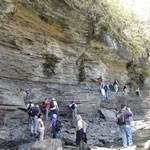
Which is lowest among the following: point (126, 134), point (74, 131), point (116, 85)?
point (74, 131)

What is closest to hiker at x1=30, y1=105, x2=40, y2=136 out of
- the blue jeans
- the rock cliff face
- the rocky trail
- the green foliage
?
the rocky trail

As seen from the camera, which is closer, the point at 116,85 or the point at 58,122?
the point at 58,122

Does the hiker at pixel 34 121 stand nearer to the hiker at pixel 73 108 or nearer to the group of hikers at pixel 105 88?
the hiker at pixel 73 108

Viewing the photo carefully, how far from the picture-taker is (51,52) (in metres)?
22.6

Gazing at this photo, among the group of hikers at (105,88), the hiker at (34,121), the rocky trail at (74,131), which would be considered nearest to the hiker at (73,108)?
the rocky trail at (74,131)

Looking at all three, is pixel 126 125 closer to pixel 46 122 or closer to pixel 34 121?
pixel 34 121

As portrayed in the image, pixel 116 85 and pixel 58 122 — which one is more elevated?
pixel 116 85

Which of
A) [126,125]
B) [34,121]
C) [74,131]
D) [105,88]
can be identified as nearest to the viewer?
[126,125]

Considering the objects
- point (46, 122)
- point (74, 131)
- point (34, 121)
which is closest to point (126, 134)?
point (34, 121)

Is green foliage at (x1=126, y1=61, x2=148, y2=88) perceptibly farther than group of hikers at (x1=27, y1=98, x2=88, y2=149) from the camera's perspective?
Yes

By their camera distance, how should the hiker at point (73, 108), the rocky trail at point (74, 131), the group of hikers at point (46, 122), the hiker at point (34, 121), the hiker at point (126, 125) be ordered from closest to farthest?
the group of hikers at point (46, 122), the hiker at point (126, 125), the rocky trail at point (74, 131), the hiker at point (34, 121), the hiker at point (73, 108)

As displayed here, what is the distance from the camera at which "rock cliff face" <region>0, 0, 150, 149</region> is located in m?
18.7

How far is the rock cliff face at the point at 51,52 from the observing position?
18656mm

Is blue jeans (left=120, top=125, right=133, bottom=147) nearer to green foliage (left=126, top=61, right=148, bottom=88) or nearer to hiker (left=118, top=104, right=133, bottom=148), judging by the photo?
hiker (left=118, top=104, right=133, bottom=148)
